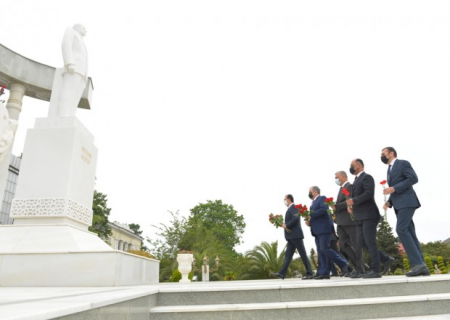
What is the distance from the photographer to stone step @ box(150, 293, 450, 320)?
12.7 feet

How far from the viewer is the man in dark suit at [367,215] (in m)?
5.63

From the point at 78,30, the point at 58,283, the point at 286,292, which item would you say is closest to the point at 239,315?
the point at 286,292

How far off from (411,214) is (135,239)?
70577mm

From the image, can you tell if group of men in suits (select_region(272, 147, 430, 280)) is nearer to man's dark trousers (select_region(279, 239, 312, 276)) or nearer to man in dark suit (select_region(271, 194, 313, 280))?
man in dark suit (select_region(271, 194, 313, 280))

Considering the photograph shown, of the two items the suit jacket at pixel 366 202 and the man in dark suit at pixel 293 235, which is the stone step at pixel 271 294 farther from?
the man in dark suit at pixel 293 235

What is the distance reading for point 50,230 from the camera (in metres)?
6.39

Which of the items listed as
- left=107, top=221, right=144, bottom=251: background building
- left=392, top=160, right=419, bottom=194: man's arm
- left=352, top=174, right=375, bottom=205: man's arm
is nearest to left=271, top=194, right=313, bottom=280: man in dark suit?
left=352, top=174, right=375, bottom=205: man's arm

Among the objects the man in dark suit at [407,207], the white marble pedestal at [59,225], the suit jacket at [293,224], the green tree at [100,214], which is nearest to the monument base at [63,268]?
the white marble pedestal at [59,225]

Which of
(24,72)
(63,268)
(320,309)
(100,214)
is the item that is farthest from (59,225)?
(100,214)

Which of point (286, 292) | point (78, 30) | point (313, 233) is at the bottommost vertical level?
point (286, 292)

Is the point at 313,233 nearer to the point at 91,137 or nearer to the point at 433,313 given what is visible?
the point at 433,313

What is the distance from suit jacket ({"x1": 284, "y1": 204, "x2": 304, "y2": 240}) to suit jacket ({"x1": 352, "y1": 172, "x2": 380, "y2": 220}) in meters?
1.78

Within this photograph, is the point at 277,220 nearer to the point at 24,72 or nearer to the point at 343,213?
the point at 343,213

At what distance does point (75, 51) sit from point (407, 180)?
332 inches
